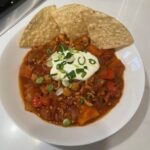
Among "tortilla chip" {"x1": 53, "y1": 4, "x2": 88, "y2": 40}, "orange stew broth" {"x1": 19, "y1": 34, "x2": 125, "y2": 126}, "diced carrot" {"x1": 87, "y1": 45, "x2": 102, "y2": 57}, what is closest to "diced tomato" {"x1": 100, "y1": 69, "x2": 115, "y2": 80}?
"orange stew broth" {"x1": 19, "y1": 34, "x2": 125, "y2": 126}

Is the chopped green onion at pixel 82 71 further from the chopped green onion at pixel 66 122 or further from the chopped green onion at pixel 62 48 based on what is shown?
the chopped green onion at pixel 66 122

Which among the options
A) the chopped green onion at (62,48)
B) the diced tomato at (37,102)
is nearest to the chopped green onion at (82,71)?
the chopped green onion at (62,48)

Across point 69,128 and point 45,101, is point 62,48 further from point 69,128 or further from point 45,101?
point 69,128

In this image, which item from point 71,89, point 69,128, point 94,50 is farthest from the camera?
point 94,50

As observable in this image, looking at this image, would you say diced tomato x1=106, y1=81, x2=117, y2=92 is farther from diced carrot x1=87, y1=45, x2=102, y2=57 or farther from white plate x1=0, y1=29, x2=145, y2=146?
diced carrot x1=87, y1=45, x2=102, y2=57

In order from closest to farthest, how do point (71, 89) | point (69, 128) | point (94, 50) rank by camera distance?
point (69, 128) → point (71, 89) → point (94, 50)

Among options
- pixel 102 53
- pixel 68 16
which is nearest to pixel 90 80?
pixel 102 53

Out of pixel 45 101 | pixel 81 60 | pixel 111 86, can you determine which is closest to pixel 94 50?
pixel 81 60

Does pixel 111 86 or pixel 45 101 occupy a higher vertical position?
pixel 45 101
